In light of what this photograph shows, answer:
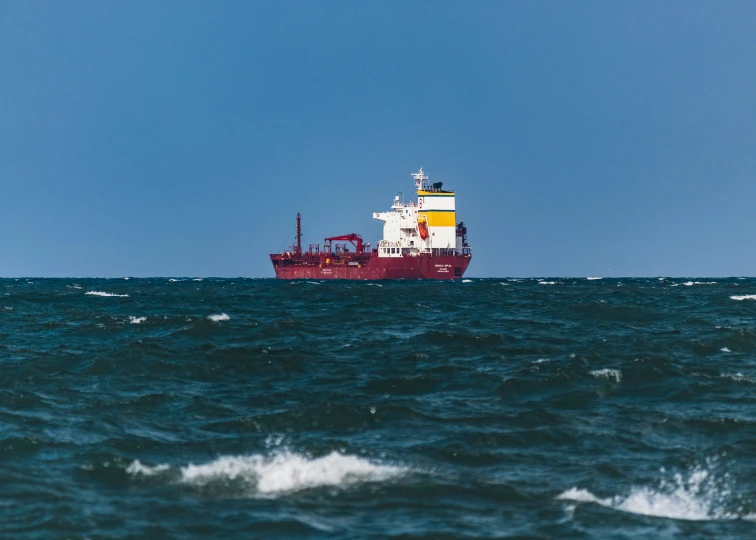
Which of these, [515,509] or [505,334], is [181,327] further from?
[515,509]

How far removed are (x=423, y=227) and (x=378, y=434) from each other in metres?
90.4

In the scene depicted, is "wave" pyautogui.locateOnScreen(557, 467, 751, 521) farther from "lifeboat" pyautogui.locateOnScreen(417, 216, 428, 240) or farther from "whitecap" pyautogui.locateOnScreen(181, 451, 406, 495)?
"lifeboat" pyautogui.locateOnScreen(417, 216, 428, 240)

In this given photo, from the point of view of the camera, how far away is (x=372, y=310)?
33562mm

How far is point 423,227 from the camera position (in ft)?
337

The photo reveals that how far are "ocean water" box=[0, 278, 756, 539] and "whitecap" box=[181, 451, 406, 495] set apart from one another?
5cm

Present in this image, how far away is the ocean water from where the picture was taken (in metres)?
8.98

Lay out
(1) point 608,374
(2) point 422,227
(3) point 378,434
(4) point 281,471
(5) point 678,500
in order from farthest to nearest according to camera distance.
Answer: (2) point 422,227 < (1) point 608,374 < (3) point 378,434 < (4) point 281,471 < (5) point 678,500

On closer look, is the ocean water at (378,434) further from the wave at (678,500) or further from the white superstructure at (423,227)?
the white superstructure at (423,227)

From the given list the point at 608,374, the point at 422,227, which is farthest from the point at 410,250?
the point at 608,374

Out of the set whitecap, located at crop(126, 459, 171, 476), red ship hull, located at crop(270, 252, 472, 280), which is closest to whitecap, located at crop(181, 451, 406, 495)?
whitecap, located at crop(126, 459, 171, 476)

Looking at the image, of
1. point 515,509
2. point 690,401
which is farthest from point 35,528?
point 690,401

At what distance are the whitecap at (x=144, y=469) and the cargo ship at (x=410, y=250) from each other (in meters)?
89.0

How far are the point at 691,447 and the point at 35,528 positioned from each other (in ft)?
31.3

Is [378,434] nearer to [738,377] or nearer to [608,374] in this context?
[608,374]
